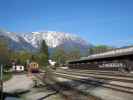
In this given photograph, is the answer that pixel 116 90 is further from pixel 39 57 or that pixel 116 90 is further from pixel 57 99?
pixel 39 57

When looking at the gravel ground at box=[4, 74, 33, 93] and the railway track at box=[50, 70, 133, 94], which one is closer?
the railway track at box=[50, 70, 133, 94]

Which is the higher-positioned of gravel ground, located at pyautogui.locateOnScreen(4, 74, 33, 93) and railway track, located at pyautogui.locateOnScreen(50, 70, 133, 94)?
railway track, located at pyautogui.locateOnScreen(50, 70, 133, 94)

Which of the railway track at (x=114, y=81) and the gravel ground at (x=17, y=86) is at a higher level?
the railway track at (x=114, y=81)

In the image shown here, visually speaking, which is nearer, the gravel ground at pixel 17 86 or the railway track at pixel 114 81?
the railway track at pixel 114 81

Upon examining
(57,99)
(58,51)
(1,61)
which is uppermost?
(58,51)

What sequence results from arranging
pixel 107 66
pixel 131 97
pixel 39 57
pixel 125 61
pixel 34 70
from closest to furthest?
pixel 131 97 < pixel 125 61 < pixel 107 66 < pixel 34 70 < pixel 39 57

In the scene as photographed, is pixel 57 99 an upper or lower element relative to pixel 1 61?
lower

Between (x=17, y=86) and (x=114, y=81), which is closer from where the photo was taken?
(x=114, y=81)

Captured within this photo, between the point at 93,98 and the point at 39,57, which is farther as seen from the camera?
the point at 39,57

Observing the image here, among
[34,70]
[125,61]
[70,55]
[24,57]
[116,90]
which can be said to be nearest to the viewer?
[116,90]

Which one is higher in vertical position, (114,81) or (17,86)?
(114,81)

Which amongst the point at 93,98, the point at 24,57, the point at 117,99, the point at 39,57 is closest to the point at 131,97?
the point at 117,99

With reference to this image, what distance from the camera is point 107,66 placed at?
6253cm

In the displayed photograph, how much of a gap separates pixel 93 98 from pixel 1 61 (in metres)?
7.21
